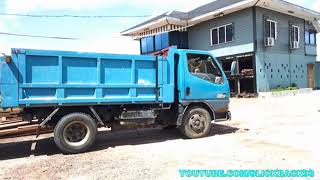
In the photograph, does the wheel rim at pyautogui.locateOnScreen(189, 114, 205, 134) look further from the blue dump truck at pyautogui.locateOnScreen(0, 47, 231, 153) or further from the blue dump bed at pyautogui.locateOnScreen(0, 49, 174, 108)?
the blue dump bed at pyautogui.locateOnScreen(0, 49, 174, 108)

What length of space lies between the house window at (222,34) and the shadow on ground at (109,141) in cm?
1450

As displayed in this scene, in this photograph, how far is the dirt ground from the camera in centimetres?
672

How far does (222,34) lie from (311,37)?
9.10 meters

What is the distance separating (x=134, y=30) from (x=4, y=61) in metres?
24.6

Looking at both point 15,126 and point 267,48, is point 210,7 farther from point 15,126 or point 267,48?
point 15,126

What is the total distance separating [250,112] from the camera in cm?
1662

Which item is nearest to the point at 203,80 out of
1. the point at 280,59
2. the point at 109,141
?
the point at 109,141

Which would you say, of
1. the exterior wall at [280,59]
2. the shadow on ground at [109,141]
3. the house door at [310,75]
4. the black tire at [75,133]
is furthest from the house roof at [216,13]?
the black tire at [75,133]

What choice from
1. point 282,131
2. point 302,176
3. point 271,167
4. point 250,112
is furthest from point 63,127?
point 250,112

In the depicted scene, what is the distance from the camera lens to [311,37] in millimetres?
29906

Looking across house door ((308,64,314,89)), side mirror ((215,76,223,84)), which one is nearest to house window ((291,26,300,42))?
house door ((308,64,314,89))

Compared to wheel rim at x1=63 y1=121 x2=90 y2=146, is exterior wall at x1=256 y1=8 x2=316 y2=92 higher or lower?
higher

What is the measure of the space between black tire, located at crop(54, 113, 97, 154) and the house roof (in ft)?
57.4

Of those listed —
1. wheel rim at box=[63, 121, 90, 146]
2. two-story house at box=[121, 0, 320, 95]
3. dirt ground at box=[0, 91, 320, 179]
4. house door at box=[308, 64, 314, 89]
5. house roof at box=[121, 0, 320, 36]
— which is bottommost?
dirt ground at box=[0, 91, 320, 179]
